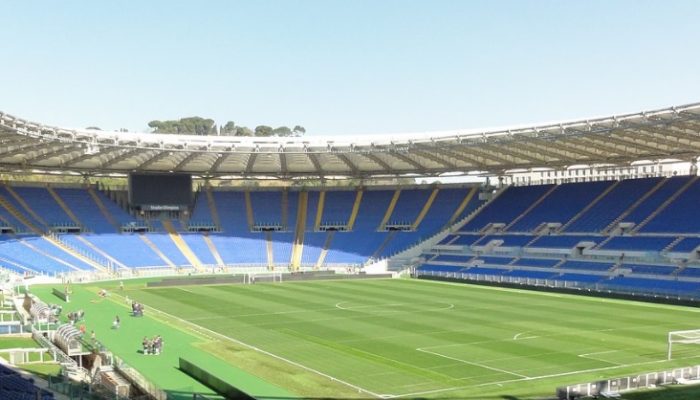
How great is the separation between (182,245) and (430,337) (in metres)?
41.8

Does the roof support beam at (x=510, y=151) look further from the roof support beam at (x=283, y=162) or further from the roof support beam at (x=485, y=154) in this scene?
the roof support beam at (x=283, y=162)

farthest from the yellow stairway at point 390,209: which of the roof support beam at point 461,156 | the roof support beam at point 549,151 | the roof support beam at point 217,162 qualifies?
the roof support beam at point 549,151

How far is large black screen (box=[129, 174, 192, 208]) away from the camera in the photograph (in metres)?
70.7

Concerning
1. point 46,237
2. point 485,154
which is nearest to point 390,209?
point 485,154

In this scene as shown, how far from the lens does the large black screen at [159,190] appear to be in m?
70.7

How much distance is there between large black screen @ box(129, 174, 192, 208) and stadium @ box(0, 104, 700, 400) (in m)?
0.20

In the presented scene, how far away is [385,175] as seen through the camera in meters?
75.3

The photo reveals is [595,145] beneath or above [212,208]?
above

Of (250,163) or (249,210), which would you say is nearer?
(250,163)

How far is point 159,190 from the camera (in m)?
71.8

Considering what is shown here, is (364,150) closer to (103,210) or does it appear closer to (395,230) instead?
(395,230)

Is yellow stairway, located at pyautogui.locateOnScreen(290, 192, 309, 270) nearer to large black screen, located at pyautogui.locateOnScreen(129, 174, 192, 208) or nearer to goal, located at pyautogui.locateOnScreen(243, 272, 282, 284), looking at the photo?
goal, located at pyautogui.locateOnScreen(243, 272, 282, 284)

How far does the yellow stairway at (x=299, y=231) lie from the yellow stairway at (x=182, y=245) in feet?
29.0

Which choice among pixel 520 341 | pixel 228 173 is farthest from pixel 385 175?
pixel 520 341
